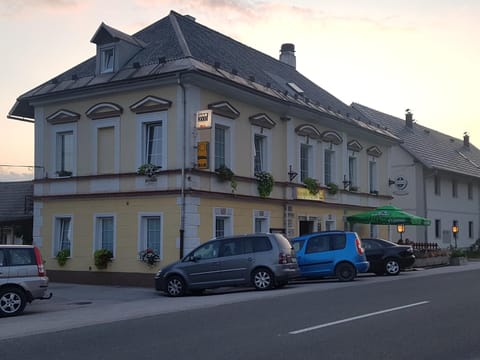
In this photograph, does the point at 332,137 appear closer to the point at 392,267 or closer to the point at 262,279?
the point at 392,267

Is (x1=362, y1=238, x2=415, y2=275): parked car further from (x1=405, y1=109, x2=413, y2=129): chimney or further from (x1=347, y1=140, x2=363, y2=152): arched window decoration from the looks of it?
(x1=405, y1=109, x2=413, y2=129): chimney

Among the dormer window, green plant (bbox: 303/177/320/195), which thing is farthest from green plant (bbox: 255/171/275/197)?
the dormer window

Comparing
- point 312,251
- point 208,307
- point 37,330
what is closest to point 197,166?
point 312,251

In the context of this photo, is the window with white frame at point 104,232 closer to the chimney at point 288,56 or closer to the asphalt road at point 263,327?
the asphalt road at point 263,327

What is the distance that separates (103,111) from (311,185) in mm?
9456

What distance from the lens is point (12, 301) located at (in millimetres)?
14875

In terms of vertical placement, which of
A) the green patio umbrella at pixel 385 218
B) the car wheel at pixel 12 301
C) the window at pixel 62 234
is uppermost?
the green patio umbrella at pixel 385 218

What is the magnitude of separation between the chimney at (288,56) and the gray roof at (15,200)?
51.9 ft

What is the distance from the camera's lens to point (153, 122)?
23.5 m

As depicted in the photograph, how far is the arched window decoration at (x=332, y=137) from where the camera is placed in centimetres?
3027

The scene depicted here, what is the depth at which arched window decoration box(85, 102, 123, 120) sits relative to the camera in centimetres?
2409

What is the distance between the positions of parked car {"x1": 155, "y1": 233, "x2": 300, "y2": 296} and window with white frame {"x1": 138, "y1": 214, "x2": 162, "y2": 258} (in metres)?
3.69

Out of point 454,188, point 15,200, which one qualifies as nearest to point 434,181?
point 454,188

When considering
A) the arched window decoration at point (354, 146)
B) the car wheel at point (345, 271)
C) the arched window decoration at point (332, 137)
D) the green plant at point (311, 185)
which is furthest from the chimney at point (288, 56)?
the car wheel at point (345, 271)
